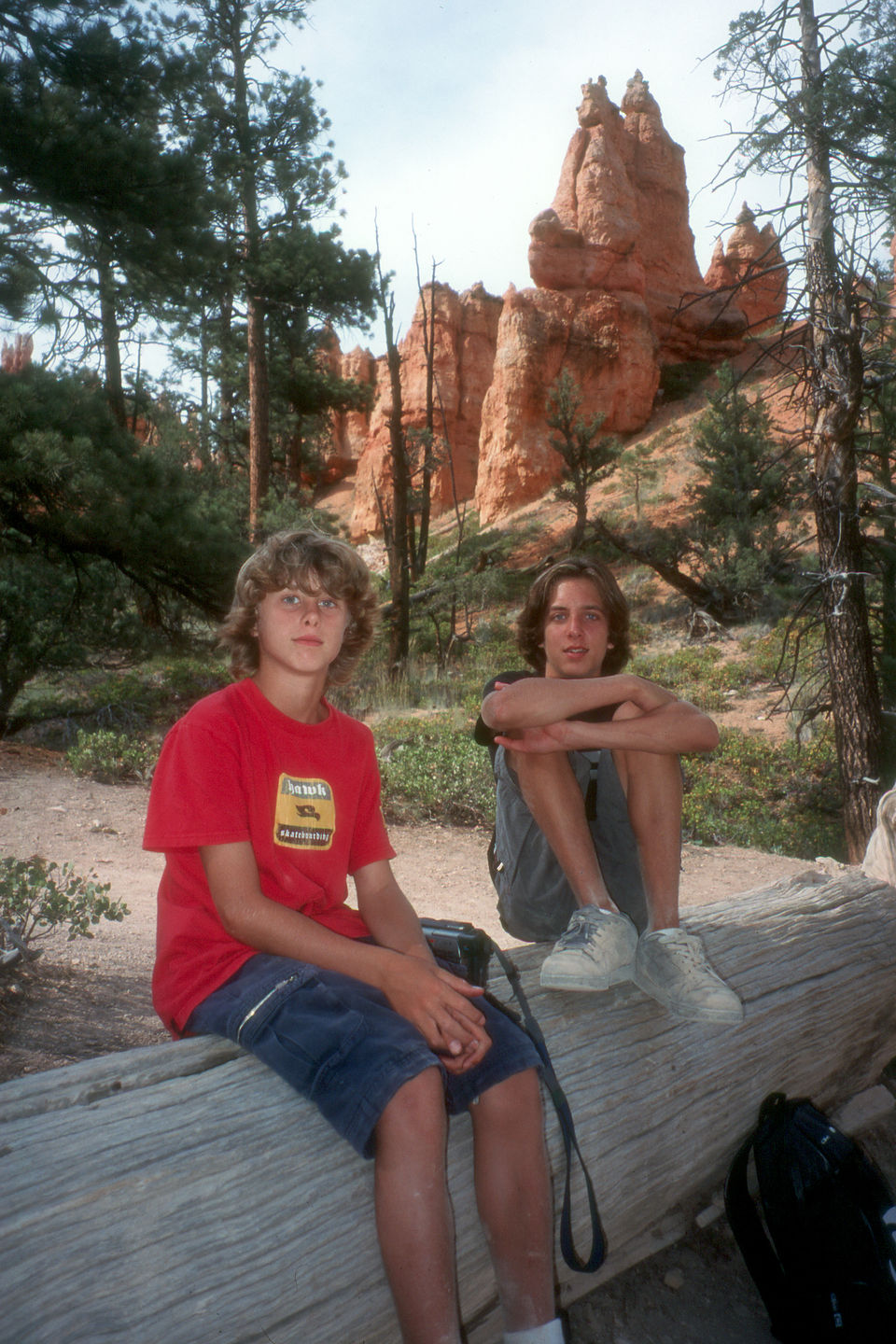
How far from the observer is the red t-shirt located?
173 centimetres

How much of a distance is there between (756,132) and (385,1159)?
312 inches

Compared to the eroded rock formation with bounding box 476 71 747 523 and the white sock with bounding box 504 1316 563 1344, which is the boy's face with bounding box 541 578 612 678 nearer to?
the white sock with bounding box 504 1316 563 1344

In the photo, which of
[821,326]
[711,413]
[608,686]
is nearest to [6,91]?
[608,686]

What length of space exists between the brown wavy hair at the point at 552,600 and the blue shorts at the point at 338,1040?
149 cm

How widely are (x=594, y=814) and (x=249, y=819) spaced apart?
1.14 metres

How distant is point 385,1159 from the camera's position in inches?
55.3

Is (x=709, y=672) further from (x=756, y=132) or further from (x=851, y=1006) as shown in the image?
(x=851, y=1006)

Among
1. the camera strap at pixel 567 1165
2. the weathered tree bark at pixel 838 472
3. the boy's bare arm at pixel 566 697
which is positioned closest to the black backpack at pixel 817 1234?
the camera strap at pixel 567 1165

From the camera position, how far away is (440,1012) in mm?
1572

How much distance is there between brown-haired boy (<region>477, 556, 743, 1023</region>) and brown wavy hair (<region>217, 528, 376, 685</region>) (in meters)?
0.62

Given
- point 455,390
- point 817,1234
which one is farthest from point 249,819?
point 455,390

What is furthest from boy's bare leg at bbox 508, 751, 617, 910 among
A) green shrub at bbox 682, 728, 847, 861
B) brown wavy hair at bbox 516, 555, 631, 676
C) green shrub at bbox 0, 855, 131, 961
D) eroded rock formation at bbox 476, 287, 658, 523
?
eroded rock formation at bbox 476, 287, 658, 523

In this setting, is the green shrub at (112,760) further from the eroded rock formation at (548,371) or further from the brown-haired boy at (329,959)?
the eroded rock formation at (548,371)

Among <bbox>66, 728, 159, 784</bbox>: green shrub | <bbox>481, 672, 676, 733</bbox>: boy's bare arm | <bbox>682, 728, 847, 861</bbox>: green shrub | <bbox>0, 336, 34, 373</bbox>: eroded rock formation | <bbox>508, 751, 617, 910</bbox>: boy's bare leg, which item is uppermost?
<bbox>0, 336, 34, 373</bbox>: eroded rock formation
